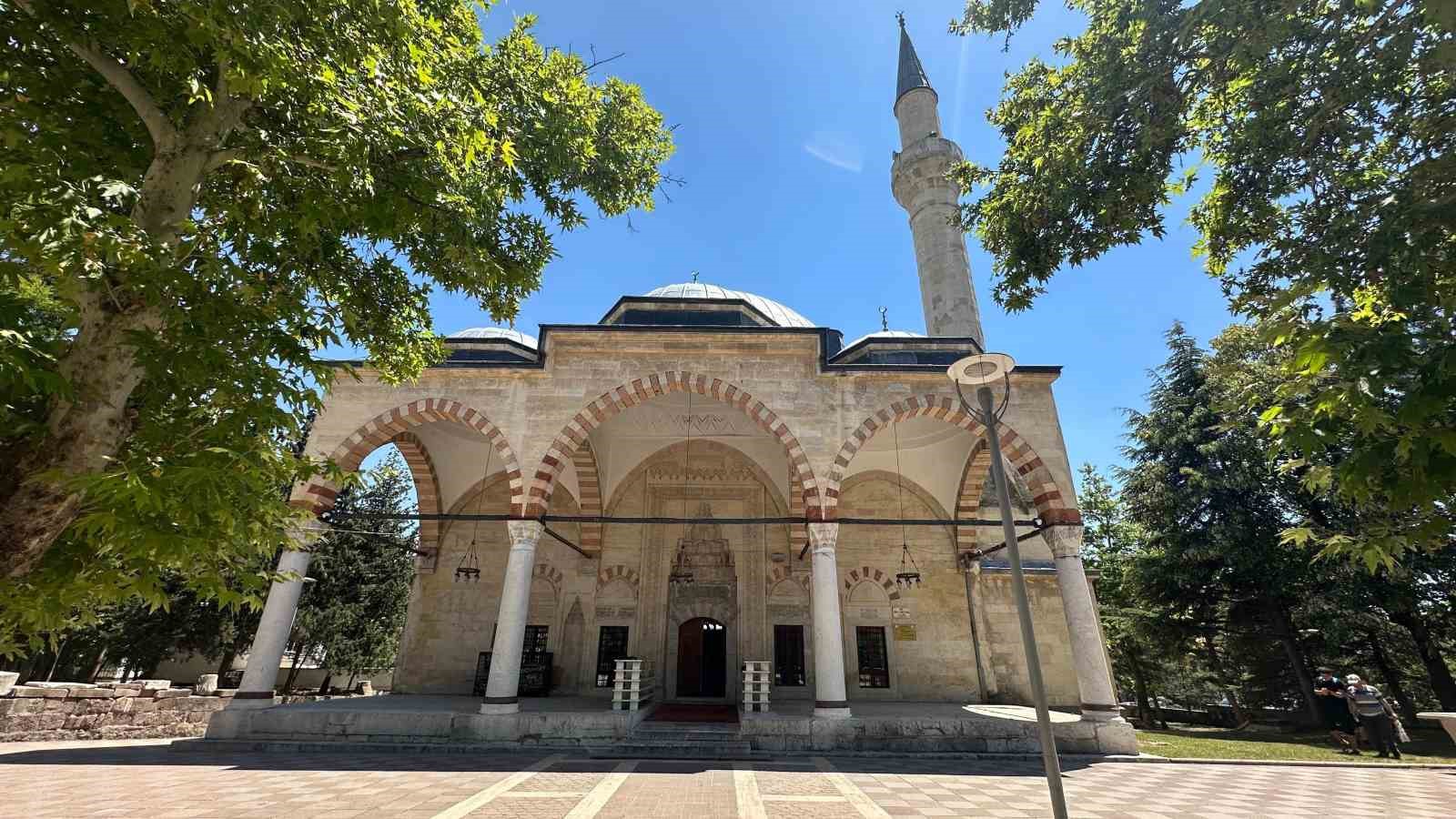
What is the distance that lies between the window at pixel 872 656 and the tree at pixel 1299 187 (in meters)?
8.94

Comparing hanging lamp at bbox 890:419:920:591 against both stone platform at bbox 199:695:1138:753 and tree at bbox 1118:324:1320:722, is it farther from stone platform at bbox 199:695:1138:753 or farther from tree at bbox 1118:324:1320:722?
tree at bbox 1118:324:1320:722

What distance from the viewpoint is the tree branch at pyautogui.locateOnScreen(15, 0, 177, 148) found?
3.16 m

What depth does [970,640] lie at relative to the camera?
12.2 m

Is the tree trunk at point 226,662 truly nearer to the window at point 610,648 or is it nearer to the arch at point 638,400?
the window at point 610,648

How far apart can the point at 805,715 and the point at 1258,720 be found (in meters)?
14.2

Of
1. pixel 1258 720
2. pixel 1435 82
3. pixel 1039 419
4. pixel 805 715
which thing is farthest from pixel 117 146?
pixel 1258 720

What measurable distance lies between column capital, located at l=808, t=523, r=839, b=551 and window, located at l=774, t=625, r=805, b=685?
4255mm

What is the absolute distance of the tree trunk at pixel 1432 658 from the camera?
38.0 feet

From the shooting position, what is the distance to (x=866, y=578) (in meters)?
12.8

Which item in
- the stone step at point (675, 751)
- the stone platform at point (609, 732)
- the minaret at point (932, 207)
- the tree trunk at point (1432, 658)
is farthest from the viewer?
the minaret at point (932, 207)

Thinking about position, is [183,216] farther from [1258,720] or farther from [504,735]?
[1258,720]

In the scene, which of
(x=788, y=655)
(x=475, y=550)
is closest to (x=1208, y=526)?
(x=788, y=655)

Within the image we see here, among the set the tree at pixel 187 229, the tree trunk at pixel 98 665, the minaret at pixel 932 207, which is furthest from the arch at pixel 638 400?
the tree trunk at pixel 98 665

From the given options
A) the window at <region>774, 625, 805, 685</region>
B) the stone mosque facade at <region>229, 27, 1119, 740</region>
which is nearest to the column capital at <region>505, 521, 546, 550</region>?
the stone mosque facade at <region>229, 27, 1119, 740</region>
